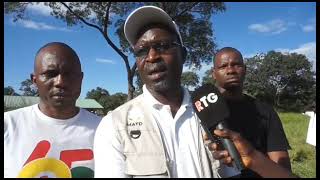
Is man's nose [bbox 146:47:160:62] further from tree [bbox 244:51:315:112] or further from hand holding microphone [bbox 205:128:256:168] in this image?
tree [bbox 244:51:315:112]

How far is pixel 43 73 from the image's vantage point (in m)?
2.60

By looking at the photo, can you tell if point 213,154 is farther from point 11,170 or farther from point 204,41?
point 204,41

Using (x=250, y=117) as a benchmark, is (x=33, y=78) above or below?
above

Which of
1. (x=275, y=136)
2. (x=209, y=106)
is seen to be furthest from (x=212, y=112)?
(x=275, y=136)

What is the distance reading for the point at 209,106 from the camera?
1.75 m

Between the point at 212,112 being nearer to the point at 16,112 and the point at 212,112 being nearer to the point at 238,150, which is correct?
the point at 238,150

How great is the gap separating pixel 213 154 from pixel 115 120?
16.7 inches

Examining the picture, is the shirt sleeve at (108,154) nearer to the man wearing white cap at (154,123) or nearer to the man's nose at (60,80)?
the man wearing white cap at (154,123)

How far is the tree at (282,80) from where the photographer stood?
56656 millimetres

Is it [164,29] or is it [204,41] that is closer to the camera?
[164,29]

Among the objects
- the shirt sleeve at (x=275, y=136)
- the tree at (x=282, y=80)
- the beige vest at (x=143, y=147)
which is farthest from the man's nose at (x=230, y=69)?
the tree at (x=282, y=80)

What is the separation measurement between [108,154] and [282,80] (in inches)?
2609

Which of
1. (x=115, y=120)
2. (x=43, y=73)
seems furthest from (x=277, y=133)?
(x=43, y=73)

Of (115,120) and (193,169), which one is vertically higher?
(115,120)
